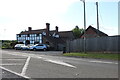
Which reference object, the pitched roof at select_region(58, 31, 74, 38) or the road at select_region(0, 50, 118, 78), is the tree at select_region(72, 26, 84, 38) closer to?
the pitched roof at select_region(58, 31, 74, 38)

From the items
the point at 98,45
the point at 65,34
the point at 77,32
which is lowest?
the point at 98,45

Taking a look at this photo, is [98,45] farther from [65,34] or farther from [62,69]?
[65,34]

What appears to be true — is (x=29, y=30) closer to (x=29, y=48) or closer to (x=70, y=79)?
(x=29, y=48)

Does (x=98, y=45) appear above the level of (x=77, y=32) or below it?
below

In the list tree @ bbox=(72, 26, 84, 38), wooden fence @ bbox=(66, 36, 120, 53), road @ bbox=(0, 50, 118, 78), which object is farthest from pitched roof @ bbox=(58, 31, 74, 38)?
road @ bbox=(0, 50, 118, 78)

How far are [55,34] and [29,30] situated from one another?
12861 millimetres

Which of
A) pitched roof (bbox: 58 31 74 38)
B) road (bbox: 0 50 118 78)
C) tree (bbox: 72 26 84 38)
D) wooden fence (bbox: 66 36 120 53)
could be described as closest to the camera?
road (bbox: 0 50 118 78)

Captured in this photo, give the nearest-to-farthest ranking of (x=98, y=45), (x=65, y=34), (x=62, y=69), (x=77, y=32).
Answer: (x=62, y=69), (x=98, y=45), (x=65, y=34), (x=77, y=32)

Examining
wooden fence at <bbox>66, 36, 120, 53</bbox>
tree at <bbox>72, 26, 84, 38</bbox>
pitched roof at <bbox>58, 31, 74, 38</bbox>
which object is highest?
tree at <bbox>72, 26, 84, 38</bbox>

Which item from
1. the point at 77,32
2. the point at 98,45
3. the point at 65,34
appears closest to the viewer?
the point at 98,45

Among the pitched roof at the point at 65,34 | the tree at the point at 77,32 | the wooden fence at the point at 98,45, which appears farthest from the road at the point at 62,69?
the tree at the point at 77,32

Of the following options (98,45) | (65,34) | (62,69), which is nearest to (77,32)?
(65,34)

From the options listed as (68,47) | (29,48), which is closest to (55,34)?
(29,48)

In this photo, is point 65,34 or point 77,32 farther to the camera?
point 77,32
